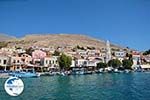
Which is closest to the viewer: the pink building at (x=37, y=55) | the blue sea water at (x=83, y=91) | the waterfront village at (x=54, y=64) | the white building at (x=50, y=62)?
the blue sea water at (x=83, y=91)

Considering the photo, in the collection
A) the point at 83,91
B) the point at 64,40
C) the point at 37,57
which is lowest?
the point at 83,91

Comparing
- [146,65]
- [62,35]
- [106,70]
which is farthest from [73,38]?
[106,70]

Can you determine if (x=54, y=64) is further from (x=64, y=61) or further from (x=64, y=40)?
(x=64, y=40)

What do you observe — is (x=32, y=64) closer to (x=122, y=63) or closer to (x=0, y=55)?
(x=0, y=55)

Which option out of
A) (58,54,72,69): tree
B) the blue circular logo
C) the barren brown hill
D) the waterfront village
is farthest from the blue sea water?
the barren brown hill

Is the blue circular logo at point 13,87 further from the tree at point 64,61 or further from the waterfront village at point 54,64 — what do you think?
the tree at point 64,61

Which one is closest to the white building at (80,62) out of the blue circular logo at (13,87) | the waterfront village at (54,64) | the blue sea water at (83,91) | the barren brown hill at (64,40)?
the waterfront village at (54,64)

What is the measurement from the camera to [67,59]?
40.8 metres

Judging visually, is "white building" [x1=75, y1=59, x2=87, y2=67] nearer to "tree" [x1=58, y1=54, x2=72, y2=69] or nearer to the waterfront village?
the waterfront village

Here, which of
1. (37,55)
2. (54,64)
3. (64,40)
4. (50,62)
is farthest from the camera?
(64,40)

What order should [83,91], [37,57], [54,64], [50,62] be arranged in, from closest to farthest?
1. [83,91]
2. [50,62]
3. [54,64]
4. [37,57]

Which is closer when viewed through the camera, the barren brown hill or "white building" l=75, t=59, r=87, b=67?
"white building" l=75, t=59, r=87, b=67

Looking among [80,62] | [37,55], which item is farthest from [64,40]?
[37,55]

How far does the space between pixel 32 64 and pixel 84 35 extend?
77681mm
